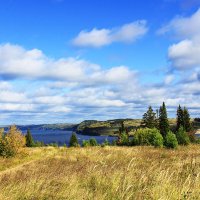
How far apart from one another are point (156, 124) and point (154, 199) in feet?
294

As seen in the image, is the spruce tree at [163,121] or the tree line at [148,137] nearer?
the tree line at [148,137]

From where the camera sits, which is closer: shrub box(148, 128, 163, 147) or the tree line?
the tree line

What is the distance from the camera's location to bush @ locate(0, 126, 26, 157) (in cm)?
4625

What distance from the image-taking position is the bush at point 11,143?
152ft

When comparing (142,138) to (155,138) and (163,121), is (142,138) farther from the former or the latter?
(163,121)

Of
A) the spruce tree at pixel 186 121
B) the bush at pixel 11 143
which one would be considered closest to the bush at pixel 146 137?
the bush at pixel 11 143

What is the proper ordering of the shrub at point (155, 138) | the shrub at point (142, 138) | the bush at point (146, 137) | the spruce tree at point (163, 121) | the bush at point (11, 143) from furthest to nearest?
the spruce tree at point (163, 121) → the shrub at point (142, 138) → the bush at point (146, 137) → the shrub at point (155, 138) → the bush at point (11, 143)

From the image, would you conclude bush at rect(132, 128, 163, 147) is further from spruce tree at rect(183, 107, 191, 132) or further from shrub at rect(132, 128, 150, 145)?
spruce tree at rect(183, 107, 191, 132)

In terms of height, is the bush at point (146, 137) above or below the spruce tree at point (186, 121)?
below

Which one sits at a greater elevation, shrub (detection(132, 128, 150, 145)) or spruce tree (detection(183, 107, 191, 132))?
spruce tree (detection(183, 107, 191, 132))

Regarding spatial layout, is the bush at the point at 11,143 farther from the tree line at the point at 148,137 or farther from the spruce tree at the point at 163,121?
the spruce tree at the point at 163,121

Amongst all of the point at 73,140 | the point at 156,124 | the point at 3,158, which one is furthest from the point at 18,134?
the point at 156,124

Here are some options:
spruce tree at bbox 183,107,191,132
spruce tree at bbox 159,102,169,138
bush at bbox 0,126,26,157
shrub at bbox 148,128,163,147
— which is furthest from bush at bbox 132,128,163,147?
spruce tree at bbox 183,107,191,132


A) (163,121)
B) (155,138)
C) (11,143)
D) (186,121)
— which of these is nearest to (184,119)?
(186,121)
